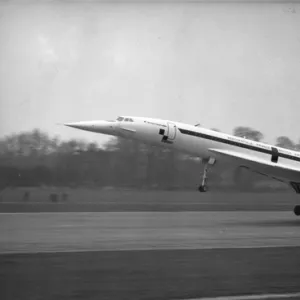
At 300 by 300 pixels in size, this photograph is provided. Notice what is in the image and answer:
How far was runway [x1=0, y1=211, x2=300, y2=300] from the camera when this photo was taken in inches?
225

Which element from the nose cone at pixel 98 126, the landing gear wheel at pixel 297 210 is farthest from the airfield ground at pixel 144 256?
the nose cone at pixel 98 126

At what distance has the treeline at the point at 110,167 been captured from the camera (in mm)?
14961

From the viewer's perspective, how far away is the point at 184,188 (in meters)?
17.9

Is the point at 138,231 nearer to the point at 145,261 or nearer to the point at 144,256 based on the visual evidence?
the point at 144,256

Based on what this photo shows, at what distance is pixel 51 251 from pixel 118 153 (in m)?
9.68

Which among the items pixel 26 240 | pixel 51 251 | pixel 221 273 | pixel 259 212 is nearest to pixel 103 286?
pixel 221 273

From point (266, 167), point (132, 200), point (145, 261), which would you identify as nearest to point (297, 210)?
point (266, 167)

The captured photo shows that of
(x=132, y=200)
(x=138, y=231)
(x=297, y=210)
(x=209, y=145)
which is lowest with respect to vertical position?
(x=132, y=200)

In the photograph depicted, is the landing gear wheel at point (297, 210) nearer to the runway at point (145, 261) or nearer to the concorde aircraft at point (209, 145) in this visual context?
the concorde aircraft at point (209, 145)

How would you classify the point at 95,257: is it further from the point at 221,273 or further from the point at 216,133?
the point at 216,133

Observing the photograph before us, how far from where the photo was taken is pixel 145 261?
7.35 meters

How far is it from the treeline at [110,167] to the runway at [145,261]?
2102 millimetres

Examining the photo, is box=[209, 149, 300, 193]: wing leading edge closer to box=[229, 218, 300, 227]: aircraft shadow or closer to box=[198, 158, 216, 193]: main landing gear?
box=[198, 158, 216, 193]: main landing gear

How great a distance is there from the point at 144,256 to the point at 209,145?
926cm
